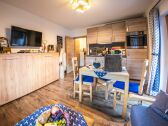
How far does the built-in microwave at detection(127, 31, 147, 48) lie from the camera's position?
11.4ft

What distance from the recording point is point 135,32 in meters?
3.58

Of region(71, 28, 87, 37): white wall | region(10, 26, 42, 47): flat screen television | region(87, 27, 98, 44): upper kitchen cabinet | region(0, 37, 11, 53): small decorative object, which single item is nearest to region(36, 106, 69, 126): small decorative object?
region(0, 37, 11, 53): small decorative object

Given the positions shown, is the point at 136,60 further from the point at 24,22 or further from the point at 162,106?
the point at 24,22

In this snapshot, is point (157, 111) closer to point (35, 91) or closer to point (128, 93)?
point (128, 93)

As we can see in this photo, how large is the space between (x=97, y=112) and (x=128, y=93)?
742 millimetres

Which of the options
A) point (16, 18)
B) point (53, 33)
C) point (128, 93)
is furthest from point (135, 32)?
point (16, 18)

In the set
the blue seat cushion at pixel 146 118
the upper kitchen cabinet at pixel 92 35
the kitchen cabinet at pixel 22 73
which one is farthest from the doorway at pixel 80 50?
the blue seat cushion at pixel 146 118

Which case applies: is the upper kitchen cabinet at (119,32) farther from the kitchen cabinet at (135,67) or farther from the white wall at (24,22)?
the white wall at (24,22)

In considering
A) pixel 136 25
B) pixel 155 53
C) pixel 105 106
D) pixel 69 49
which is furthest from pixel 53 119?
pixel 69 49

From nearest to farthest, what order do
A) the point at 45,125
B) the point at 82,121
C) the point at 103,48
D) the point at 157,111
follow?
the point at 45,125 < the point at 82,121 < the point at 157,111 < the point at 103,48

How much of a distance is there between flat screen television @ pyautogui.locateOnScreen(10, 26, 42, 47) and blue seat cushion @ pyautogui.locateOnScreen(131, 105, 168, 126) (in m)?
3.24

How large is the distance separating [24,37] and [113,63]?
9.10 ft

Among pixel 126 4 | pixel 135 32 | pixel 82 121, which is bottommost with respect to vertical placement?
pixel 82 121

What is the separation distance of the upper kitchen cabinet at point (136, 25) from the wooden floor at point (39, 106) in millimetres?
3180
